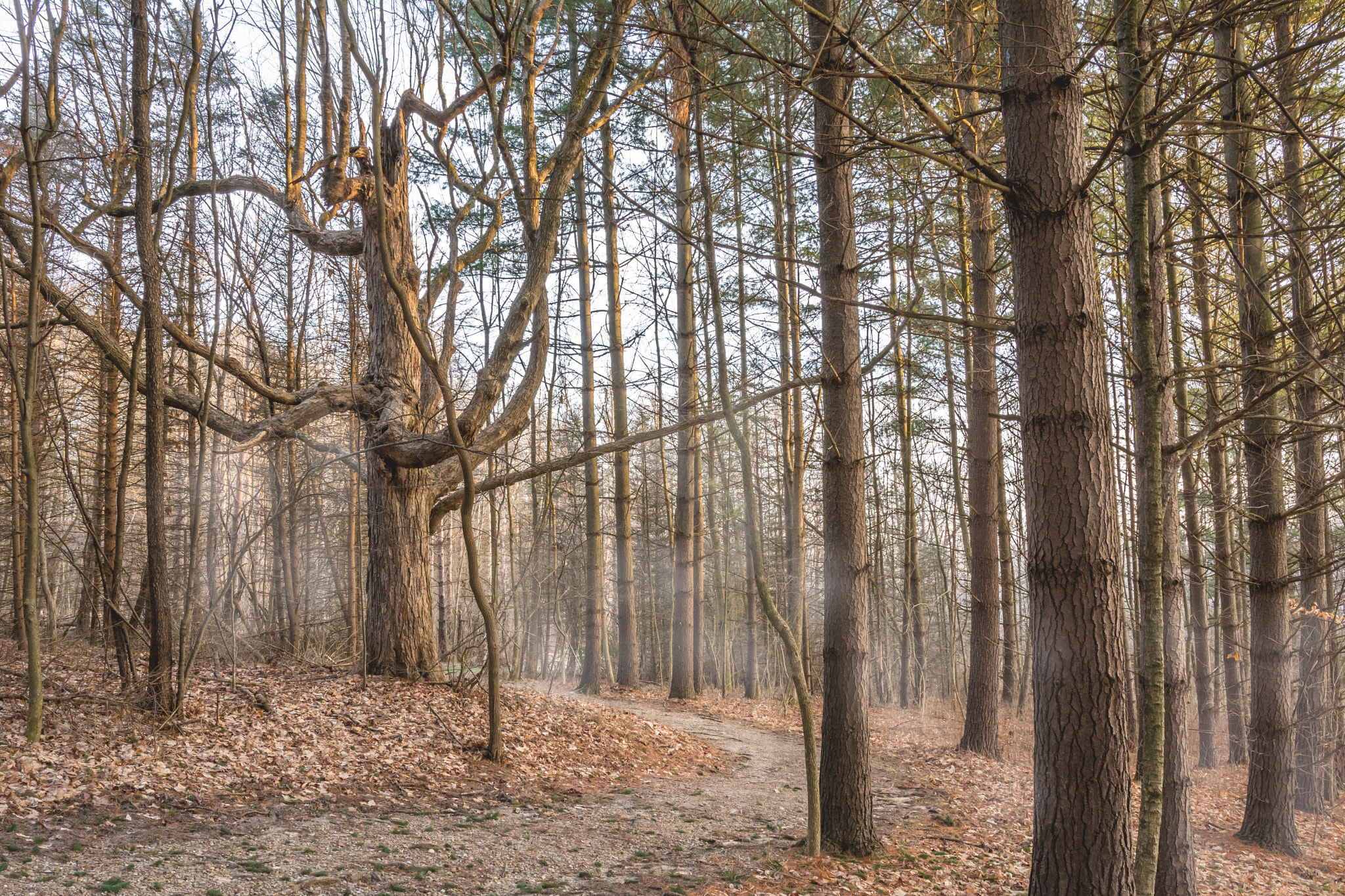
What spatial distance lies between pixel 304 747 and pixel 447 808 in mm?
1502

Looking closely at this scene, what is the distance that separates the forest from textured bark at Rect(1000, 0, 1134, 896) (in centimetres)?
2

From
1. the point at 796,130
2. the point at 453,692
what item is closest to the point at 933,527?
the point at 453,692

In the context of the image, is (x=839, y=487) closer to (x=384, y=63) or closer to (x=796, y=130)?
(x=796, y=130)

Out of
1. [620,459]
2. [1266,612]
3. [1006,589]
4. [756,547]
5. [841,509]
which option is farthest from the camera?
[1006,589]

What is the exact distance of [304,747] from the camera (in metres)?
6.07

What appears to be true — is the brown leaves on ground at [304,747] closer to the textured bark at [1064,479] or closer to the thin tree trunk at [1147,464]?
the textured bark at [1064,479]

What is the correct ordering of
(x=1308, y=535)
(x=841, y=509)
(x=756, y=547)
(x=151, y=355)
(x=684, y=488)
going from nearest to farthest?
1. (x=756, y=547)
2. (x=841, y=509)
3. (x=151, y=355)
4. (x=1308, y=535)
5. (x=684, y=488)

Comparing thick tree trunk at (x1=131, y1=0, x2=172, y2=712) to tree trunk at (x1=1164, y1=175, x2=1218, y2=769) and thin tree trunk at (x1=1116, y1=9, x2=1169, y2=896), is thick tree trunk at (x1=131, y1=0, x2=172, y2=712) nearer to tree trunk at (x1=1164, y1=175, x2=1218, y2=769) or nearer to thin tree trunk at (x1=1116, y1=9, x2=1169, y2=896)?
thin tree trunk at (x1=1116, y1=9, x2=1169, y2=896)

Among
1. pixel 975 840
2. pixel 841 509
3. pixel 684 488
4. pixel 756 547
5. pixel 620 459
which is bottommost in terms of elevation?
pixel 975 840

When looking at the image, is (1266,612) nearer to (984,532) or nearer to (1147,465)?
(984,532)

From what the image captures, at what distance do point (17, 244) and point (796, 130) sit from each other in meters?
6.47

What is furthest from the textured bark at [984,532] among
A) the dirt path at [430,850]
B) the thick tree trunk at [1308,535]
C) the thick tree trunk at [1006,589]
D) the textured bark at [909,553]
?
the dirt path at [430,850]

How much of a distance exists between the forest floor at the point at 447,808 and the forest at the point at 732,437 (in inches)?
1.9

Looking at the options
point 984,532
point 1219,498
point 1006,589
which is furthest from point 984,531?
point 1006,589
